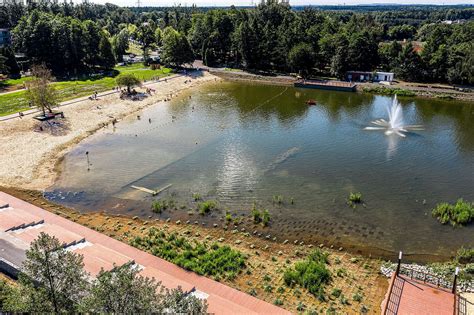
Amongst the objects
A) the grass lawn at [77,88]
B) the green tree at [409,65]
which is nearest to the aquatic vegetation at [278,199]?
the grass lawn at [77,88]

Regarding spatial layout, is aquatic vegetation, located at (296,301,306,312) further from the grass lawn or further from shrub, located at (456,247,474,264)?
the grass lawn

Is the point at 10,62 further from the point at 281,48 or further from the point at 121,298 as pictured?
the point at 121,298

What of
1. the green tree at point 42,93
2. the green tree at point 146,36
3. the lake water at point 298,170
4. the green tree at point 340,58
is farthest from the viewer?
the green tree at point 146,36

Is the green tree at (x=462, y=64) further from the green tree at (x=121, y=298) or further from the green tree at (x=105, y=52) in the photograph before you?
the green tree at (x=121, y=298)

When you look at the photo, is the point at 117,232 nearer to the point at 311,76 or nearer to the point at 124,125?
the point at 124,125

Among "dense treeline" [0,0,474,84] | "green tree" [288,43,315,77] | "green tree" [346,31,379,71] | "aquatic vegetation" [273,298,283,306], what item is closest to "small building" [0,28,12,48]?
"dense treeline" [0,0,474,84]

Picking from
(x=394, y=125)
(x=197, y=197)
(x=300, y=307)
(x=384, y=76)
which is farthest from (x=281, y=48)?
(x=300, y=307)
